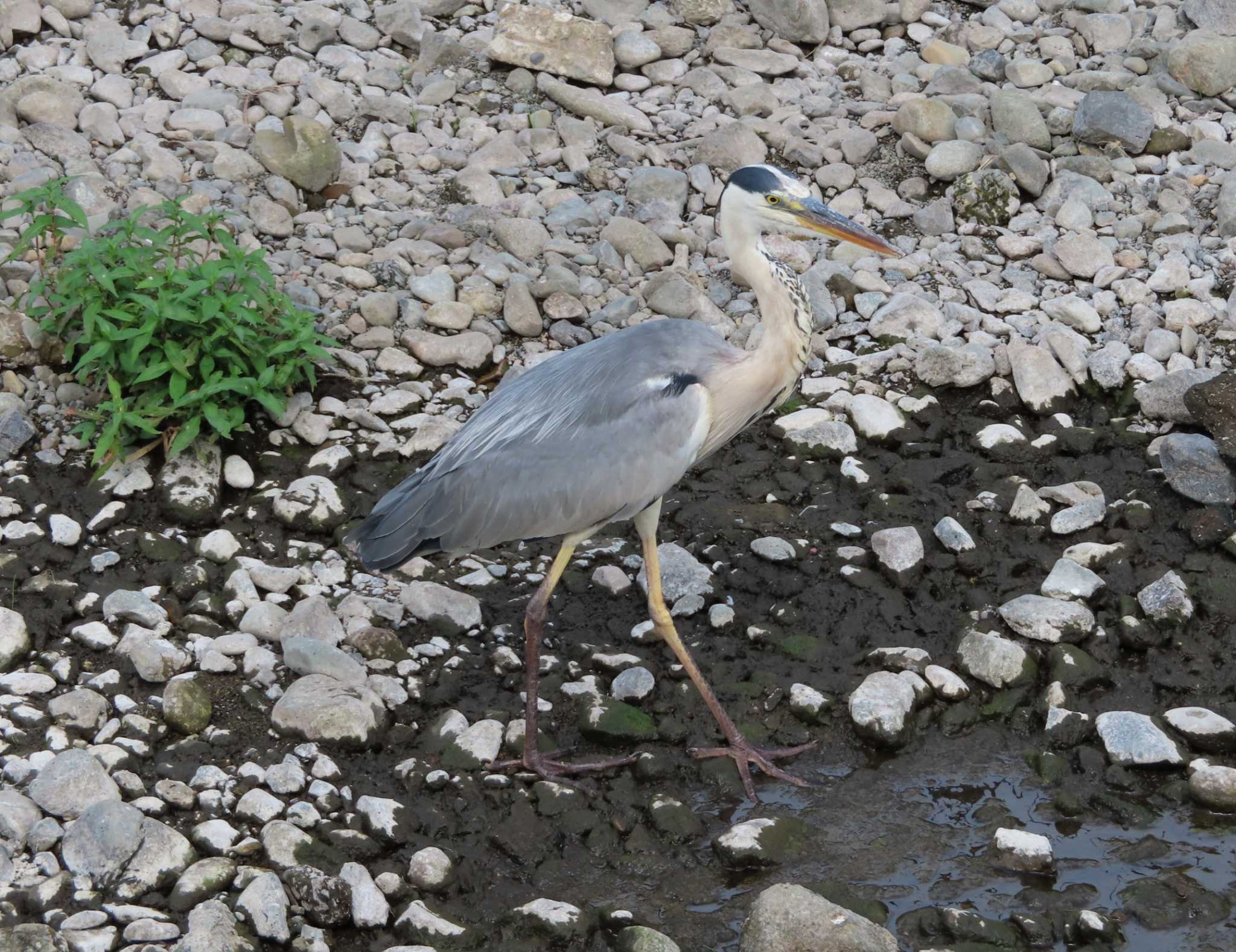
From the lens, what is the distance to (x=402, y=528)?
4844mm

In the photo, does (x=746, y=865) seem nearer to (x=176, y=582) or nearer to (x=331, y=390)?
(x=176, y=582)

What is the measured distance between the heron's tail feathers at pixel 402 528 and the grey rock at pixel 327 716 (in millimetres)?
463

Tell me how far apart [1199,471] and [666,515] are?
2.19 meters

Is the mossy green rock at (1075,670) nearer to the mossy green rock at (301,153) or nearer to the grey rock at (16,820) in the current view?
the grey rock at (16,820)

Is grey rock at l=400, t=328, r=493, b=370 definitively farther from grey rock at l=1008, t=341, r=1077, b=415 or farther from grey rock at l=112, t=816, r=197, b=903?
grey rock at l=112, t=816, r=197, b=903

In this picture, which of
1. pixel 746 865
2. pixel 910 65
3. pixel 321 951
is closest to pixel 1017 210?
pixel 910 65

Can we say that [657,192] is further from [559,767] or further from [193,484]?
[559,767]

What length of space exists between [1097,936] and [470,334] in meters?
3.77

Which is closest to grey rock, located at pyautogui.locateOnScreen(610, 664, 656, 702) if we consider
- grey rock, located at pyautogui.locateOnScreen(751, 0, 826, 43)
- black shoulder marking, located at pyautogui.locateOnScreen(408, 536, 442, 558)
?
black shoulder marking, located at pyautogui.locateOnScreen(408, 536, 442, 558)

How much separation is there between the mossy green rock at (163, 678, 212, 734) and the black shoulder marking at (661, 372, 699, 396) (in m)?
1.87

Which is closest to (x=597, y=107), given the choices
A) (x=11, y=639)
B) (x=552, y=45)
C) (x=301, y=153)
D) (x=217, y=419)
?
(x=552, y=45)

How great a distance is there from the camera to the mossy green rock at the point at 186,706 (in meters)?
4.60

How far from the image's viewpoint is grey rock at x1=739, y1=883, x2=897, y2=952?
382 centimetres

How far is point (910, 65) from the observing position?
8.36 m
